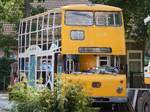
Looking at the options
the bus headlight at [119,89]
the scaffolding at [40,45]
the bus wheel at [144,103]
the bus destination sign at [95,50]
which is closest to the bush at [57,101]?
the bus wheel at [144,103]

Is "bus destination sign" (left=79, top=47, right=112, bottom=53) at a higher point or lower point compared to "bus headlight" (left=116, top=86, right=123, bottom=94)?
higher

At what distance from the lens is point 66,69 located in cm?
2319

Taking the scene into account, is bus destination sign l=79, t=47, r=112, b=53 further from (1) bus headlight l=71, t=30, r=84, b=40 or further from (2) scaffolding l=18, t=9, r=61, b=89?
(2) scaffolding l=18, t=9, r=61, b=89

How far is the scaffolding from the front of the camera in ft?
80.6

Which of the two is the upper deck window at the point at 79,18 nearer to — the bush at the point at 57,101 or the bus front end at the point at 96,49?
the bus front end at the point at 96,49

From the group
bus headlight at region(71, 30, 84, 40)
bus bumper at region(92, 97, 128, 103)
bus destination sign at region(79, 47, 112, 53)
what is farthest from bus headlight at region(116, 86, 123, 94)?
bus headlight at region(71, 30, 84, 40)

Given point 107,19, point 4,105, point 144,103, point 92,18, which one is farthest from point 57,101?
point 4,105

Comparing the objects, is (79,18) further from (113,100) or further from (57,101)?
(57,101)

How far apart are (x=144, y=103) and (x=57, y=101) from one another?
9583 millimetres

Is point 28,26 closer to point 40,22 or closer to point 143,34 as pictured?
point 40,22

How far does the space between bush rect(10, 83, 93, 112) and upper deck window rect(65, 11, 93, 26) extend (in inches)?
424

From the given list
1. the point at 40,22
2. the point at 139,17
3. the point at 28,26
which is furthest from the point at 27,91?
the point at 139,17

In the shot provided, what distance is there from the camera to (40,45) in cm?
2681

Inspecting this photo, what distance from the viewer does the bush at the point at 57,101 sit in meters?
12.5
